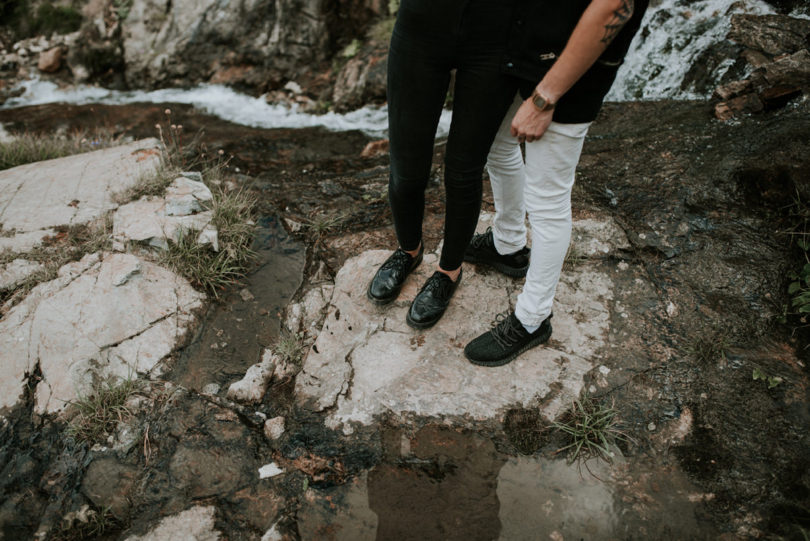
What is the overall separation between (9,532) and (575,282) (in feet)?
10.3

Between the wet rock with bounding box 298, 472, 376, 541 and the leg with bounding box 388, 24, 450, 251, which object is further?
the wet rock with bounding box 298, 472, 376, 541

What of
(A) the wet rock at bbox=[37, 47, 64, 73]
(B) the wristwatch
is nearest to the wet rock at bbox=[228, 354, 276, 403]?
(B) the wristwatch

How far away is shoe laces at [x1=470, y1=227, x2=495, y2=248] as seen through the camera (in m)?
2.79

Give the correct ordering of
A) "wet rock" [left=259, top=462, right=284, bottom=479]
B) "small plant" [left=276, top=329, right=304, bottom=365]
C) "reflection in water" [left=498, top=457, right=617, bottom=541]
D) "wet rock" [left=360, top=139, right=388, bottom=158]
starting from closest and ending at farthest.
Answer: "reflection in water" [left=498, top=457, right=617, bottom=541]
"wet rock" [left=259, top=462, right=284, bottom=479]
"small plant" [left=276, top=329, right=304, bottom=365]
"wet rock" [left=360, top=139, right=388, bottom=158]

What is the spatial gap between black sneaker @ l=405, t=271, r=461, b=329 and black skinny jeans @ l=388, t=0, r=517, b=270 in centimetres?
38

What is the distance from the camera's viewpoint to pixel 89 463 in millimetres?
2170

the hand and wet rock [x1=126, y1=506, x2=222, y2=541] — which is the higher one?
the hand

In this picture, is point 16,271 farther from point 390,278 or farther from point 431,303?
point 431,303

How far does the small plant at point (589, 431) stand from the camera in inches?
80.5

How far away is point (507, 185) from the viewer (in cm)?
232

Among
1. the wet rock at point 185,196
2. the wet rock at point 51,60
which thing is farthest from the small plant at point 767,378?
the wet rock at point 51,60

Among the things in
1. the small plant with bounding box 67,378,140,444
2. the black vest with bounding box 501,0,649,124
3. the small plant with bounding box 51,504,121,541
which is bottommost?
the small plant with bounding box 51,504,121,541

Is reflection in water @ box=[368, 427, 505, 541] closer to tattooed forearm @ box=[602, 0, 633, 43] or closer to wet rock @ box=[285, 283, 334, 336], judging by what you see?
wet rock @ box=[285, 283, 334, 336]

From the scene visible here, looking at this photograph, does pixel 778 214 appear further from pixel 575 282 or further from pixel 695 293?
pixel 575 282
